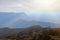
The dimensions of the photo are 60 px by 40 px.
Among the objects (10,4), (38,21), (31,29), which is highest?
(10,4)

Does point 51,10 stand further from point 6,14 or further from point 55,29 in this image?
point 6,14

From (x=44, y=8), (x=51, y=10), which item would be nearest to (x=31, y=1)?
(x=44, y=8)

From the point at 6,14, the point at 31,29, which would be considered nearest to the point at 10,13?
the point at 6,14

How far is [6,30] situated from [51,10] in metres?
0.77

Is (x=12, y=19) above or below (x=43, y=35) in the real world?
above

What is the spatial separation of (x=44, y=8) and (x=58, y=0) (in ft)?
0.83

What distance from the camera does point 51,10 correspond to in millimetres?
1877

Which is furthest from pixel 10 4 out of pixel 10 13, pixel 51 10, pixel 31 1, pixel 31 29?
pixel 51 10

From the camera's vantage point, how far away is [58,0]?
1.87 m

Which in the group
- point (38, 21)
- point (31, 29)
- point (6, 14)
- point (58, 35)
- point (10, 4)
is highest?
point (10, 4)

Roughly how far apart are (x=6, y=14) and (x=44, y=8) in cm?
60

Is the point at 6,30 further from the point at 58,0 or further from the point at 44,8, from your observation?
the point at 58,0

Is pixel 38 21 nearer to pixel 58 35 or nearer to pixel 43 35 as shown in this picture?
pixel 43 35

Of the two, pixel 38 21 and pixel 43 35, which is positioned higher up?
pixel 38 21
